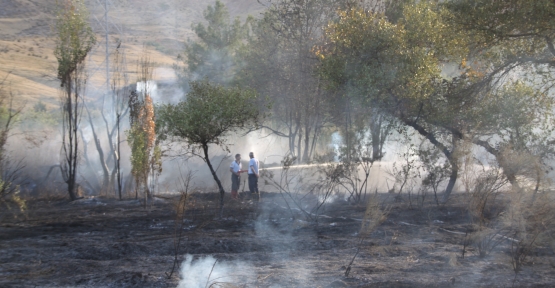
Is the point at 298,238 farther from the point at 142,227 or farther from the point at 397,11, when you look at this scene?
the point at 397,11

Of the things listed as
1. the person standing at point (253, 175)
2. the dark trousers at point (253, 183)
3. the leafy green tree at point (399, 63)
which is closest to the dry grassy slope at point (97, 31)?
the person standing at point (253, 175)

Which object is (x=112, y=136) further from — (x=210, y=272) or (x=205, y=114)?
(x=210, y=272)

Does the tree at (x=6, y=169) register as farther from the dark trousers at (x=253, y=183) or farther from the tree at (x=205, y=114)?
the dark trousers at (x=253, y=183)

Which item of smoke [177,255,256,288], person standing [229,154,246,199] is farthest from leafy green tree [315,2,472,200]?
smoke [177,255,256,288]

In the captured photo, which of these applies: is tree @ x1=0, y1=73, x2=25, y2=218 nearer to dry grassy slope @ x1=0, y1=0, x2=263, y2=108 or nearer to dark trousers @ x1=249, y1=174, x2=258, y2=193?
dark trousers @ x1=249, y1=174, x2=258, y2=193

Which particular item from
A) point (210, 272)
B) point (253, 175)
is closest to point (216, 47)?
point (253, 175)

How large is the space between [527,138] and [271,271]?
28.9 ft

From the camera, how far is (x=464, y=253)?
29.8 feet

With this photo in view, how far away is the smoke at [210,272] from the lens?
7521 mm

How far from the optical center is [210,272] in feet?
25.3

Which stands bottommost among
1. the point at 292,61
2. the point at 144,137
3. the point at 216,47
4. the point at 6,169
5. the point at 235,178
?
the point at 235,178

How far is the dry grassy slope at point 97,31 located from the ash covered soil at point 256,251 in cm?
1166

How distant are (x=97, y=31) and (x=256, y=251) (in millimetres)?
75242

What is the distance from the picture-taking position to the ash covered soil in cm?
761
